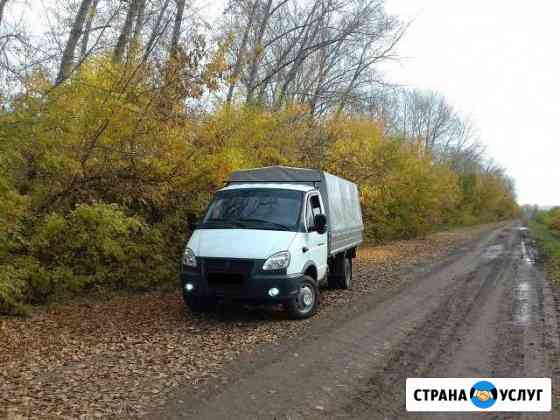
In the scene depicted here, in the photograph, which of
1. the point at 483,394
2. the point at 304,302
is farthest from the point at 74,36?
the point at 483,394

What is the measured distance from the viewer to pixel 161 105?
30.1ft

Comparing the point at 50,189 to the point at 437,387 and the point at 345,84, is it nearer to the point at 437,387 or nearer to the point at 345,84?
the point at 437,387

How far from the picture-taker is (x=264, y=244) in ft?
24.7

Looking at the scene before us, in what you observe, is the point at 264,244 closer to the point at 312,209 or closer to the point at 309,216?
the point at 309,216

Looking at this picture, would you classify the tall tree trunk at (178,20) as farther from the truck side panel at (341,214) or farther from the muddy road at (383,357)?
the muddy road at (383,357)

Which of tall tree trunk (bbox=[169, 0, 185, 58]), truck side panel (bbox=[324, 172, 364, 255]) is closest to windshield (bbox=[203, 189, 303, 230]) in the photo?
truck side panel (bbox=[324, 172, 364, 255])

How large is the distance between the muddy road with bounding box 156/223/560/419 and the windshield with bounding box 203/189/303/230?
1.85 m

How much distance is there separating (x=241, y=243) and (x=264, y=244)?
0.36 metres

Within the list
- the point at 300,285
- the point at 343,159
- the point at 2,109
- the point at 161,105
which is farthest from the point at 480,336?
the point at 343,159

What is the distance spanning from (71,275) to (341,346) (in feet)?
17.2

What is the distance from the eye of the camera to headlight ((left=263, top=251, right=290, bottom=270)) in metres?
7.36

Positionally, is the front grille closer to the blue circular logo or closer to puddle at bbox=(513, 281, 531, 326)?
the blue circular logo

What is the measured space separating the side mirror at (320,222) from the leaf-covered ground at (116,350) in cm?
149

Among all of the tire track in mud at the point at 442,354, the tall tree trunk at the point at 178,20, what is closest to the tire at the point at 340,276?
the tire track in mud at the point at 442,354
